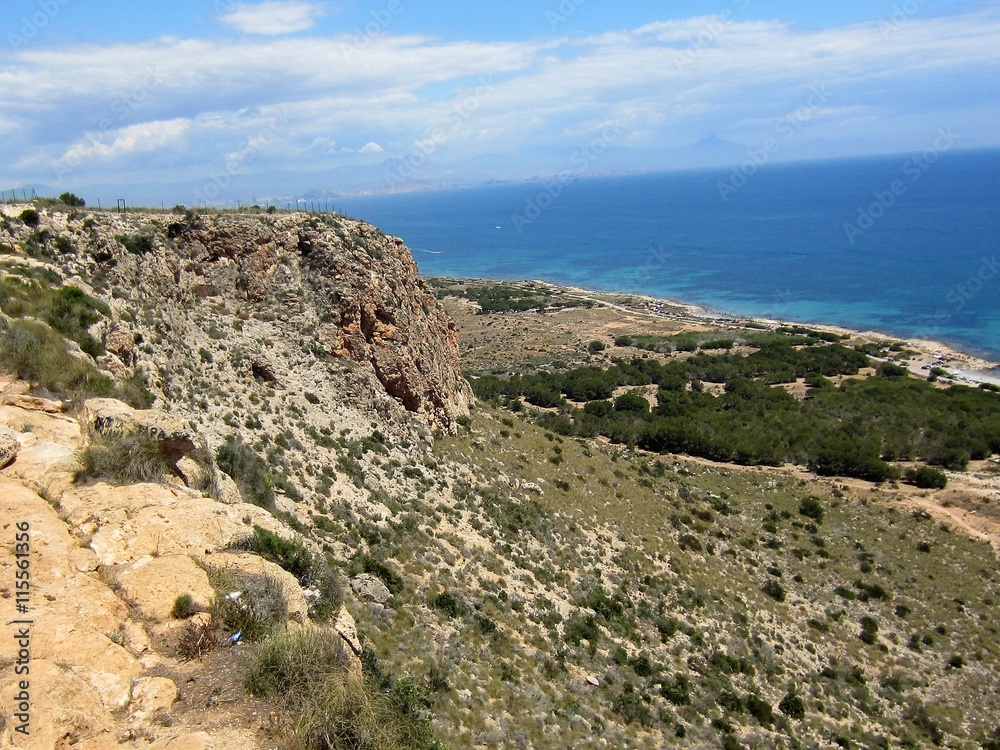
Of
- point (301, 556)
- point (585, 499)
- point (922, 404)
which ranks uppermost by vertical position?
point (301, 556)

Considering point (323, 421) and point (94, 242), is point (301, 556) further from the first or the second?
point (94, 242)

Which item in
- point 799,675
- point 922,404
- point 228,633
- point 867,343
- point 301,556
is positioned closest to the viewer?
point 228,633

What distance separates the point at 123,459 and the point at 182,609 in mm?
3166

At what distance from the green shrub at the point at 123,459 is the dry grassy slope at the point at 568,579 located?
234 inches

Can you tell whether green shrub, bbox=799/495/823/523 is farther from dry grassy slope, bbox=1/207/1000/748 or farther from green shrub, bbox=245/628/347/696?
green shrub, bbox=245/628/347/696

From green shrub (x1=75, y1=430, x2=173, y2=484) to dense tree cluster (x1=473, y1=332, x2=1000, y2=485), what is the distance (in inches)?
1324

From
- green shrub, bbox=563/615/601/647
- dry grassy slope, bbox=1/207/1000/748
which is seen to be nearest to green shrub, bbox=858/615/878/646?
dry grassy slope, bbox=1/207/1000/748

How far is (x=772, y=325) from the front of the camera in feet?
306

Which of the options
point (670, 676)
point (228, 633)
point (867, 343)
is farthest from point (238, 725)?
point (867, 343)

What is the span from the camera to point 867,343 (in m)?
79.2

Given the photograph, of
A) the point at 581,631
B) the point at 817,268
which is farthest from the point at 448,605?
the point at 817,268

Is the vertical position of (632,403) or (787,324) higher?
(632,403)

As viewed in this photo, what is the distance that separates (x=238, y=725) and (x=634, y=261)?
15925 cm

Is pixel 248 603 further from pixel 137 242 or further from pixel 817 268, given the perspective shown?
pixel 817 268
